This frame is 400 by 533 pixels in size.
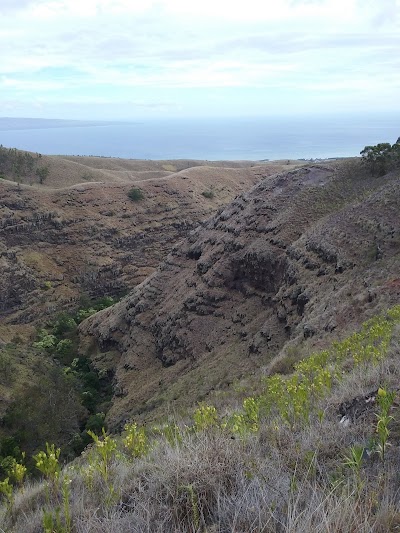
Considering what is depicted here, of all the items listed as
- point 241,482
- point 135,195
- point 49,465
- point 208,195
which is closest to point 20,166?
point 135,195

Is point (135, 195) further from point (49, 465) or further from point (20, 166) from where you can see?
point (49, 465)

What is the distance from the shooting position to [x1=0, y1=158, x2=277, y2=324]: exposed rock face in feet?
126

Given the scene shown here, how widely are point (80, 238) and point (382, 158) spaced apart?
29.0 meters

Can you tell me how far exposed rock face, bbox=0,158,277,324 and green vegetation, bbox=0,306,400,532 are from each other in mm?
34949

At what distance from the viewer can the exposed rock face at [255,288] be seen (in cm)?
1615

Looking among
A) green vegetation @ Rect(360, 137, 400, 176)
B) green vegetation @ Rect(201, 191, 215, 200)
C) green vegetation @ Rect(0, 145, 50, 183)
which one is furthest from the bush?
green vegetation @ Rect(360, 137, 400, 176)

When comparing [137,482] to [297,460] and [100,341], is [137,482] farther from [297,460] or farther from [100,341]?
[100,341]

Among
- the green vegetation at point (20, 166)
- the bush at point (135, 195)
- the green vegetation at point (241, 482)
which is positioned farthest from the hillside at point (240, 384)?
the green vegetation at point (20, 166)

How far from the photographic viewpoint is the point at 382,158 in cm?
2412

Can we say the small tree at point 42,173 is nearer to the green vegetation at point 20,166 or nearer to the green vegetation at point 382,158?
the green vegetation at point 20,166

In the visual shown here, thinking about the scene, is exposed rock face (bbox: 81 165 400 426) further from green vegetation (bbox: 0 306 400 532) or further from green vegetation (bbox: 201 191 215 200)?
green vegetation (bbox: 201 191 215 200)

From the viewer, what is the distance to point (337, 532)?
7.70 ft

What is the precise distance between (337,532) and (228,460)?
3.30 feet

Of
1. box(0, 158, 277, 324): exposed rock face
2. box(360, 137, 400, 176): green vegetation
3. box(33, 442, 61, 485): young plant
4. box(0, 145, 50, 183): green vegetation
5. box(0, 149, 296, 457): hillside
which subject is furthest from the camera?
box(0, 145, 50, 183): green vegetation
